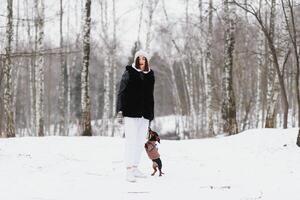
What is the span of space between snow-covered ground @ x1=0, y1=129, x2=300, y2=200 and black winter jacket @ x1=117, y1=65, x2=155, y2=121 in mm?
1091

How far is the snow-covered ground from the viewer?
20.7ft

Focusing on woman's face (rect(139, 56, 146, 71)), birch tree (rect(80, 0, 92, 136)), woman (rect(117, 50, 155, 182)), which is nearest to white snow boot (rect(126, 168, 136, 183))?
woman (rect(117, 50, 155, 182))

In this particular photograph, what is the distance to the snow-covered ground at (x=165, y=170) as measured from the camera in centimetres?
630

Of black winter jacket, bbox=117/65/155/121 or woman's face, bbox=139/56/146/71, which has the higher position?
woman's face, bbox=139/56/146/71

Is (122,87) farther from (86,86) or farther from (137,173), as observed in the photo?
(86,86)

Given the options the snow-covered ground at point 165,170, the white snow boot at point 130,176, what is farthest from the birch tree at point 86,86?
the white snow boot at point 130,176

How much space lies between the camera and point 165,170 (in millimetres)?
8727

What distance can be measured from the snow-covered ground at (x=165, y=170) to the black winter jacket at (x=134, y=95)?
1.09 metres

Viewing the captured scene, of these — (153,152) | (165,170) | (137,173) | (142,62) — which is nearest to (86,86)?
(165,170)

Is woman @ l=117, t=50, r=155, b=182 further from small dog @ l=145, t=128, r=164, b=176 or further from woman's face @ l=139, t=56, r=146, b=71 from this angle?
small dog @ l=145, t=128, r=164, b=176

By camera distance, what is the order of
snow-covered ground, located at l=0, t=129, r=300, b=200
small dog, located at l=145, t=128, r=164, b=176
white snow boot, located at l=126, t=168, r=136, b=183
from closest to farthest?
snow-covered ground, located at l=0, t=129, r=300, b=200 → white snow boot, located at l=126, t=168, r=136, b=183 → small dog, located at l=145, t=128, r=164, b=176

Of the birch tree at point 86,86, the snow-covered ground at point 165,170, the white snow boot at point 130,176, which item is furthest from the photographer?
the birch tree at point 86,86

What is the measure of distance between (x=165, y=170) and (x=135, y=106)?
166 cm

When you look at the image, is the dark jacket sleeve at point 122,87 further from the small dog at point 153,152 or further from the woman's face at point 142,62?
the small dog at point 153,152
